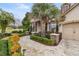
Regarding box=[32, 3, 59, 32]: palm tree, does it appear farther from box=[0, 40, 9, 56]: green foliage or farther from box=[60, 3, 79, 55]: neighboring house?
box=[0, 40, 9, 56]: green foliage

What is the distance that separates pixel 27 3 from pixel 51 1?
37cm

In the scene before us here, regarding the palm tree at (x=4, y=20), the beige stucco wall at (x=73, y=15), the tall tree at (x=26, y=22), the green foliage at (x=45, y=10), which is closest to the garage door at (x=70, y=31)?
the beige stucco wall at (x=73, y=15)

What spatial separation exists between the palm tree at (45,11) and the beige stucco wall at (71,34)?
0.72 feet

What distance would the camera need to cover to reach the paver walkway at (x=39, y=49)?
4.65m

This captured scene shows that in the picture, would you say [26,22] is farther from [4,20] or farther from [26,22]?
[4,20]

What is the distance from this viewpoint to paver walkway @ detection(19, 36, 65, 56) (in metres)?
4.65

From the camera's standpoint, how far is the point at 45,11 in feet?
15.3

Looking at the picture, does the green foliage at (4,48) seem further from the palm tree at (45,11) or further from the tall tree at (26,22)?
the palm tree at (45,11)

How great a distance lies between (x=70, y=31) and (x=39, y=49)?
1.83 ft

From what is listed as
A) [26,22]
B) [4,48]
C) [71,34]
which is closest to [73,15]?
[71,34]

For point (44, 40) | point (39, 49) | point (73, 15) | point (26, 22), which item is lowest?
point (39, 49)

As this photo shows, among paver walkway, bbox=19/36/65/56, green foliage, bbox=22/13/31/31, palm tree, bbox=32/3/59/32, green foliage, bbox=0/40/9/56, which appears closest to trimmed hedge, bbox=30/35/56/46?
paver walkway, bbox=19/36/65/56

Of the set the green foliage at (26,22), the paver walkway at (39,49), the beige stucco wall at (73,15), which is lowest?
the paver walkway at (39,49)

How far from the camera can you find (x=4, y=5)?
461cm
